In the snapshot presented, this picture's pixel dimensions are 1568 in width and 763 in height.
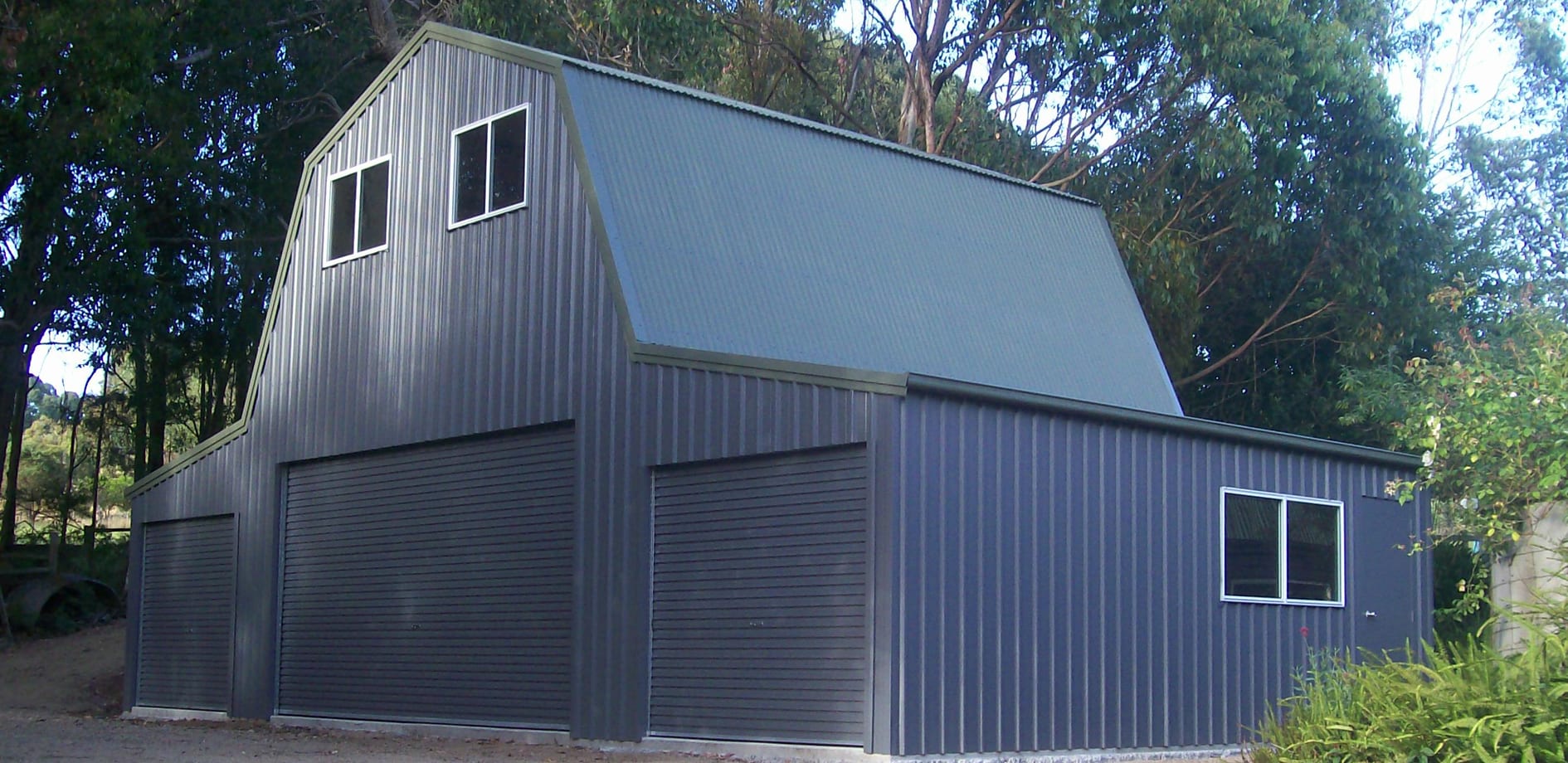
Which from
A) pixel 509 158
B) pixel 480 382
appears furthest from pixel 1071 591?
pixel 509 158

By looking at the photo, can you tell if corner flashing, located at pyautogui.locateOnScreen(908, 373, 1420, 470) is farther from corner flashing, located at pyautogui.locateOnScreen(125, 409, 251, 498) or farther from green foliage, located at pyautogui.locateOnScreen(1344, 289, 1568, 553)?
corner flashing, located at pyautogui.locateOnScreen(125, 409, 251, 498)

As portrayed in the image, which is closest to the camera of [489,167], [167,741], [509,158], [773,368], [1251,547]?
[773,368]

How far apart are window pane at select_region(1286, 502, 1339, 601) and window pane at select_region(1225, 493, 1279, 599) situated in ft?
0.68

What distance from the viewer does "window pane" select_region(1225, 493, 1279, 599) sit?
1449 centimetres

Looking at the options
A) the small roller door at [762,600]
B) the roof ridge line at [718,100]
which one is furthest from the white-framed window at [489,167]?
the small roller door at [762,600]

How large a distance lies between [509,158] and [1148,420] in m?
7.59

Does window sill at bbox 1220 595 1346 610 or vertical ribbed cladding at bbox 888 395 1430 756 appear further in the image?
window sill at bbox 1220 595 1346 610

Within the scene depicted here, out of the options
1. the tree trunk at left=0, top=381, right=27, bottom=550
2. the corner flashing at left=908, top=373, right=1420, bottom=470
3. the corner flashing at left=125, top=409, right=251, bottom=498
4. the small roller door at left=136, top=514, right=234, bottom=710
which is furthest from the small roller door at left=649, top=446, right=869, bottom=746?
the tree trunk at left=0, top=381, right=27, bottom=550

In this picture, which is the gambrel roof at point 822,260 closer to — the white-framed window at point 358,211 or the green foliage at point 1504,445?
the white-framed window at point 358,211

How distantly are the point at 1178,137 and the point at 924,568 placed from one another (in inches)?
692

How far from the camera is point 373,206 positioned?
62.0 ft

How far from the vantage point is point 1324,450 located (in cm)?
1525

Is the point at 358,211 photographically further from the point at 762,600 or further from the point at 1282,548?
the point at 1282,548

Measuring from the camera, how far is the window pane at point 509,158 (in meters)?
16.6
